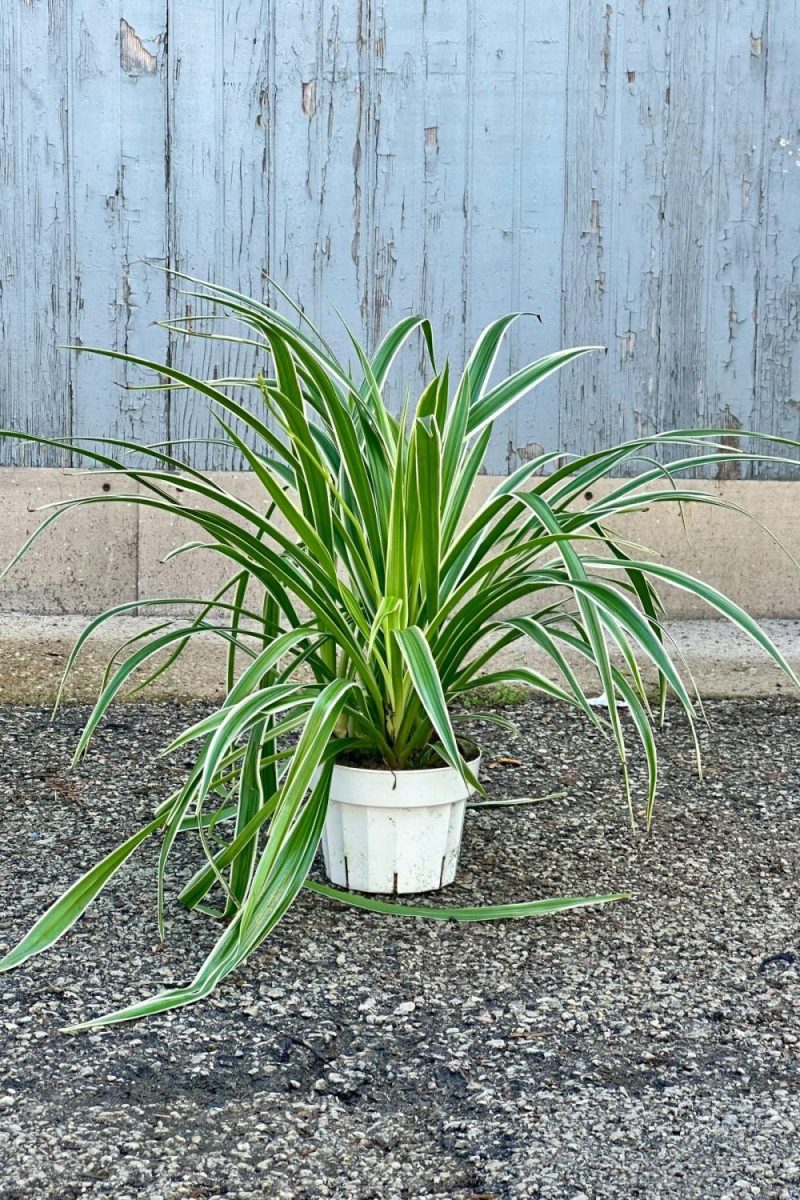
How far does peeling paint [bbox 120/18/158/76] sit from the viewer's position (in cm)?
357

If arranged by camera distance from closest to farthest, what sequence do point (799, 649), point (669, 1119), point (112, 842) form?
point (669, 1119) < point (112, 842) < point (799, 649)

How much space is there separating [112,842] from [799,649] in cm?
199

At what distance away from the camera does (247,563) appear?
187cm

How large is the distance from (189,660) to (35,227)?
129 centimetres

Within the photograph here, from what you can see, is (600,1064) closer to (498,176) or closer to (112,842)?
(112,842)

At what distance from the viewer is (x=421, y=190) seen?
11.9 ft

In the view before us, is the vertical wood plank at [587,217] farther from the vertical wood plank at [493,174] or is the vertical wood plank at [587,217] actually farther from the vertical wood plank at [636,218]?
the vertical wood plank at [493,174]

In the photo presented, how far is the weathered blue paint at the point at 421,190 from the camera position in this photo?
11.7 ft

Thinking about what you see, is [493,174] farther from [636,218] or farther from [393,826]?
[393,826]

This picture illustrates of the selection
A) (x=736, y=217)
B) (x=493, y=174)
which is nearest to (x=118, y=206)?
(x=493, y=174)

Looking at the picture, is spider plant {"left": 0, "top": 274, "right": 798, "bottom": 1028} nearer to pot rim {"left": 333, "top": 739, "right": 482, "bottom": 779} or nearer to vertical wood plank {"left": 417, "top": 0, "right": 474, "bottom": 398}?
pot rim {"left": 333, "top": 739, "right": 482, "bottom": 779}

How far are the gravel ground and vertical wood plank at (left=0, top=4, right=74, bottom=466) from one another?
5.36 feet

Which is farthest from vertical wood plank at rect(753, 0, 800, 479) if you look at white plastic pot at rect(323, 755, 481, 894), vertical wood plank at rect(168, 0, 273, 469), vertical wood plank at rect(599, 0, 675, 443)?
white plastic pot at rect(323, 755, 481, 894)

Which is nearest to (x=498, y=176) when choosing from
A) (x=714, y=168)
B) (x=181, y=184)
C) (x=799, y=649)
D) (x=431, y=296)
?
(x=431, y=296)
